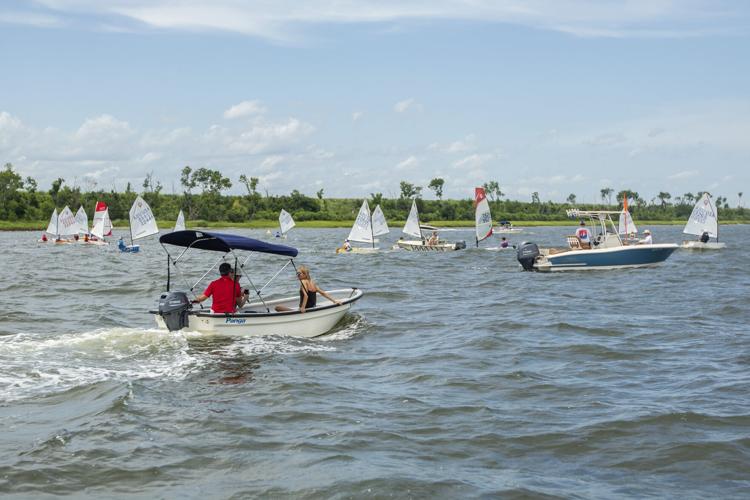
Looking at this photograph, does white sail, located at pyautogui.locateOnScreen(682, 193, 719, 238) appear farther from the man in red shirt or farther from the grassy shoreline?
the grassy shoreline

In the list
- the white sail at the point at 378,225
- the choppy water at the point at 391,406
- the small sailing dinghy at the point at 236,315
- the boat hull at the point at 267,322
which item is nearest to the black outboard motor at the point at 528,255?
the choppy water at the point at 391,406

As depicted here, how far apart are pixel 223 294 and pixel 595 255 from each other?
2438 cm

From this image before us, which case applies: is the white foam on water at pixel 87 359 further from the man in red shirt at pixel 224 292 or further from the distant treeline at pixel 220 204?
the distant treeline at pixel 220 204

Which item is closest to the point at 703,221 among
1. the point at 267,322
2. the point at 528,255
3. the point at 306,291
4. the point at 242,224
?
the point at 528,255

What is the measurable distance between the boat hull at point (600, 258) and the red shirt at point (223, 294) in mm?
23404

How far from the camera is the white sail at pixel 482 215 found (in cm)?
5656

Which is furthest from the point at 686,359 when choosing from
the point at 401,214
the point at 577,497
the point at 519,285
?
the point at 401,214

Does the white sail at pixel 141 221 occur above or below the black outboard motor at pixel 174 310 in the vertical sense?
above

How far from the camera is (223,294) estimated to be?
18.7m

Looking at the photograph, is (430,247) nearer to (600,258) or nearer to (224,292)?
(600,258)

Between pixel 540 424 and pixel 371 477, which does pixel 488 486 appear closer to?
pixel 371 477

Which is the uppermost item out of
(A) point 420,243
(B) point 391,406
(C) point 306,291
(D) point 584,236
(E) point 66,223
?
(E) point 66,223

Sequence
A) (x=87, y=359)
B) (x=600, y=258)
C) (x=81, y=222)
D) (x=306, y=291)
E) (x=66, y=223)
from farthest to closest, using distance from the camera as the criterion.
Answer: (x=81, y=222) < (x=66, y=223) < (x=600, y=258) < (x=306, y=291) < (x=87, y=359)

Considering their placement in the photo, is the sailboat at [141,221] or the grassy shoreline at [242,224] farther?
the grassy shoreline at [242,224]
